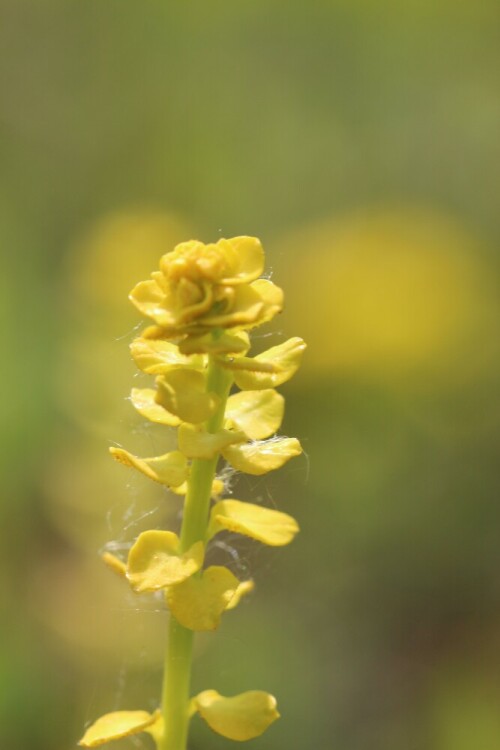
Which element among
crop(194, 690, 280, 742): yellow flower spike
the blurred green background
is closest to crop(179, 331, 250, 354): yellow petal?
crop(194, 690, 280, 742): yellow flower spike

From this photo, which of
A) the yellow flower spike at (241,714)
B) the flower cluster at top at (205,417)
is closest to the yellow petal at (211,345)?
the flower cluster at top at (205,417)

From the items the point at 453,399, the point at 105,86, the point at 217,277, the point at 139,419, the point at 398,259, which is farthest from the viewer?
the point at 105,86

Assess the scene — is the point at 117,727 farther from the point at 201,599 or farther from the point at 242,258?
the point at 242,258

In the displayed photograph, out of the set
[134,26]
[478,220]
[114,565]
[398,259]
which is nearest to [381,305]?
[398,259]

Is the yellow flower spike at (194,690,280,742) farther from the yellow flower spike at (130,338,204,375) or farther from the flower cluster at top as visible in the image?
the yellow flower spike at (130,338,204,375)

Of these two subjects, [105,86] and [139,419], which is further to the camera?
[105,86]

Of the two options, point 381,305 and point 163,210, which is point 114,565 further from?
point 163,210
